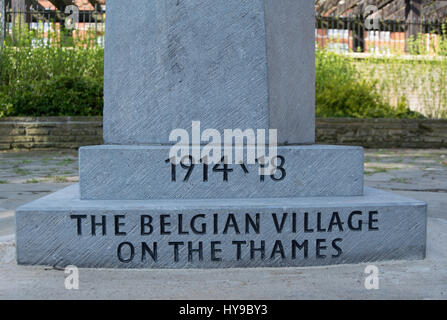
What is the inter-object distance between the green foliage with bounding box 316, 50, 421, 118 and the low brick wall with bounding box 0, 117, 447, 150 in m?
0.37

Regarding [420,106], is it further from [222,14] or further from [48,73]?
[222,14]

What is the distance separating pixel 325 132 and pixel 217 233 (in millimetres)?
7445

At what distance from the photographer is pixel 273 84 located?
229 centimetres

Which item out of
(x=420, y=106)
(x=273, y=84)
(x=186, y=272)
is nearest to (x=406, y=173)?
(x=273, y=84)

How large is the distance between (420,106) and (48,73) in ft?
26.2

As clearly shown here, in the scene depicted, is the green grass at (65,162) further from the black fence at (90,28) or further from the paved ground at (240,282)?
the paved ground at (240,282)

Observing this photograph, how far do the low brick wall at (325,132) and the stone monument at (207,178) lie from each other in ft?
20.5

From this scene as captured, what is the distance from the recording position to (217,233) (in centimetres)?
194

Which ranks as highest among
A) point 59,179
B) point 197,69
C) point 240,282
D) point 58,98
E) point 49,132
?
point 58,98
